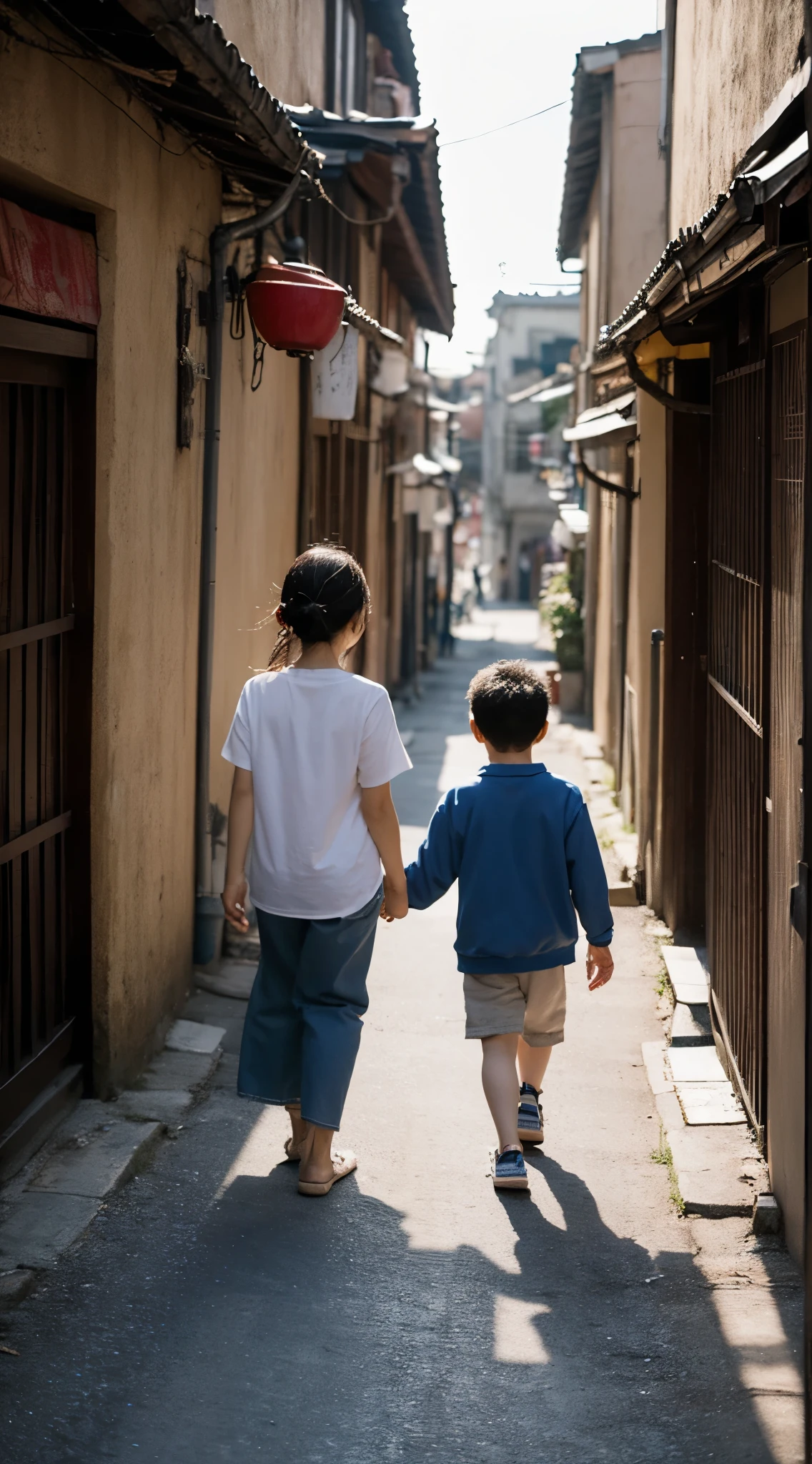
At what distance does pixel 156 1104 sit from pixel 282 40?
22.6 feet

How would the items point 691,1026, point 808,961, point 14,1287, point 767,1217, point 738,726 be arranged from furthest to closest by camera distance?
point 691,1026, point 738,726, point 767,1217, point 14,1287, point 808,961

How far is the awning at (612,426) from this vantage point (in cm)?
1029

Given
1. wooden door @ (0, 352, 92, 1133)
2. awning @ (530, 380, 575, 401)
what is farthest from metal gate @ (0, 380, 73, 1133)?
awning @ (530, 380, 575, 401)

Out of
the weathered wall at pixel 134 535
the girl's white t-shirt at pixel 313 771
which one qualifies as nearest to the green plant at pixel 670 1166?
the girl's white t-shirt at pixel 313 771

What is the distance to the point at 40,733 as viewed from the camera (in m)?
4.98

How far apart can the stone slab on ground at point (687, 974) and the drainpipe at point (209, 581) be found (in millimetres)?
2079

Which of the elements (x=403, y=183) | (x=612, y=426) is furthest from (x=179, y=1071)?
(x=403, y=183)

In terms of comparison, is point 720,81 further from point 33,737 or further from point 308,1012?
point 308,1012

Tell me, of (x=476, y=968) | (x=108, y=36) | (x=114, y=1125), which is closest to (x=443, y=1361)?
(x=476, y=968)

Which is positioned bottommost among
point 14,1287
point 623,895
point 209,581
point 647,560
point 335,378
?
point 14,1287

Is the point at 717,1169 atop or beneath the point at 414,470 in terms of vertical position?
beneath

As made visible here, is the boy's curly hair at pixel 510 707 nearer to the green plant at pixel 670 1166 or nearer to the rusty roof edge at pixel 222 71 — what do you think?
the green plant at pixel 670 1166

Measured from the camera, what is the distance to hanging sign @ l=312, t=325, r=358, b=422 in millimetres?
9422

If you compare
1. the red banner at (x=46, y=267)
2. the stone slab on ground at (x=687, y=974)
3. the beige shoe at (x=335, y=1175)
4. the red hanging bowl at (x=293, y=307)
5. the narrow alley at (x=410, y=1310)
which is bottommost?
the narrow alley at (x=410, y=1310)
